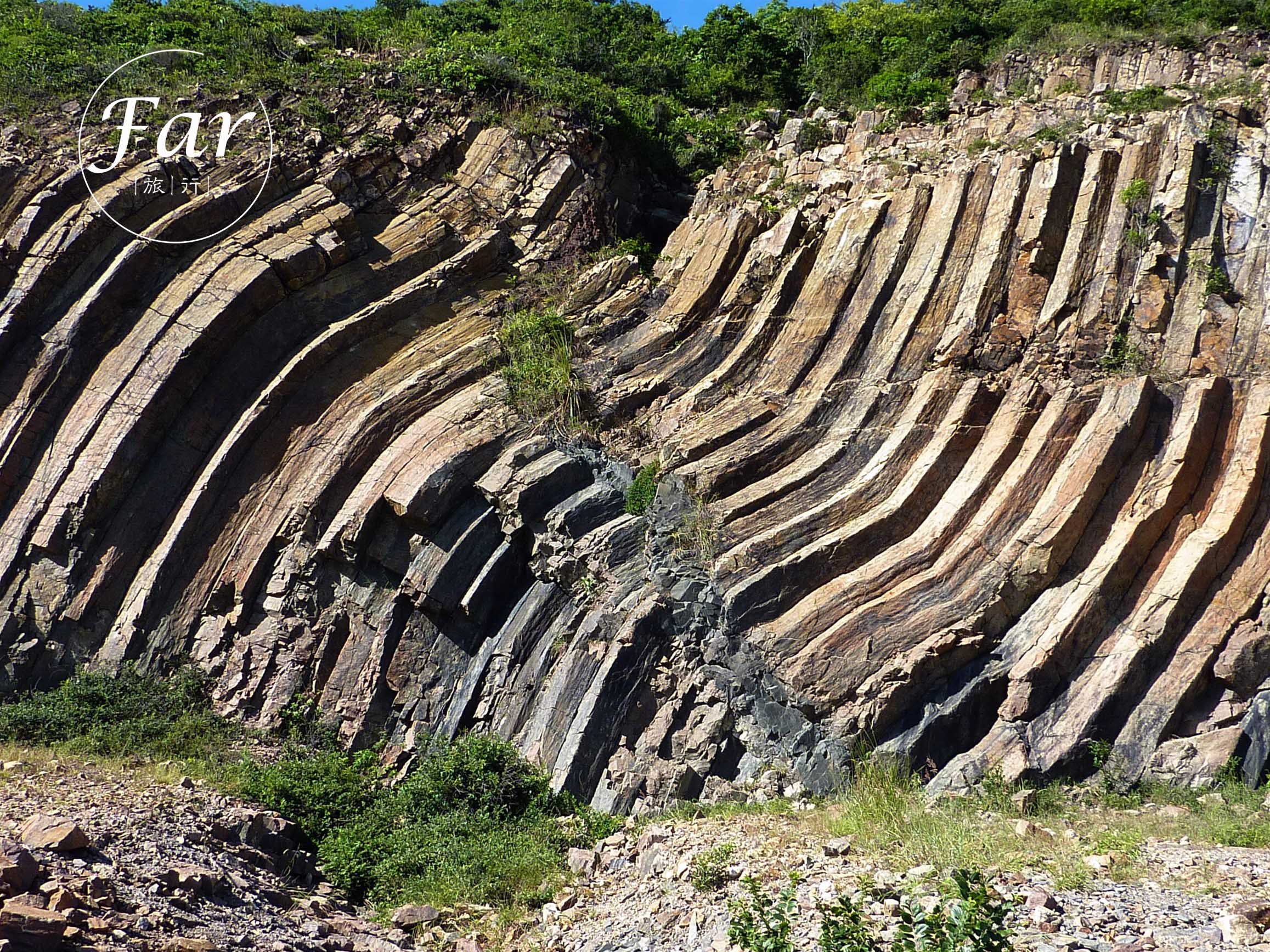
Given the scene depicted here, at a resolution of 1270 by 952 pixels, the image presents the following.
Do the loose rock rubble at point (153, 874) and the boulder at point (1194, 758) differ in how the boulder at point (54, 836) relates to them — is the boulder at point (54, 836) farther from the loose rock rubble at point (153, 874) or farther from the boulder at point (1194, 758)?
the boulder at point (1194, 758)

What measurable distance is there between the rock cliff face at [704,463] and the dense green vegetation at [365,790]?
51 cm

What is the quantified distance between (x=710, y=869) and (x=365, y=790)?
16.6ft

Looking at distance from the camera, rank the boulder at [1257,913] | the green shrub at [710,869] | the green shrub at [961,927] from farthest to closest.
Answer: the green shrub at [710,869]
the boulder at [1257,913]
the green shrub at [961,927]

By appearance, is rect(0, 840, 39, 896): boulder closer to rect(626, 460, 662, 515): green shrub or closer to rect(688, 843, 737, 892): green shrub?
rect(688, 843, 737, 892): green shrub

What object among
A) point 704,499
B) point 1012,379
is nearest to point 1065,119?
point 1012,379

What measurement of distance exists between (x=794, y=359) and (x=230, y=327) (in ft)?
27.4

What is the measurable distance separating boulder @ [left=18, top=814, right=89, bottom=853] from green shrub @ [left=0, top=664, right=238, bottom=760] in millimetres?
3343

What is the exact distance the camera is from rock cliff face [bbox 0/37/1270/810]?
1109 centimetres

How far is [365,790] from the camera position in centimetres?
1170

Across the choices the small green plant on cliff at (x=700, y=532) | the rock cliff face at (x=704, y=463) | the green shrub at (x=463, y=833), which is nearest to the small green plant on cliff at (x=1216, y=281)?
the rock cliff face at (x=704, y=463)

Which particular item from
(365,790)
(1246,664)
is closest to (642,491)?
(365,790)

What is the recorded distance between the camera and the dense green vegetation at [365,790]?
992cm

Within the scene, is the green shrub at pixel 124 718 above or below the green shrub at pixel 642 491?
below

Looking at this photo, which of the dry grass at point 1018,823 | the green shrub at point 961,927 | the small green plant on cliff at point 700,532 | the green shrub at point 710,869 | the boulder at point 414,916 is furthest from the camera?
the small green plant on cliff at point 700,532
